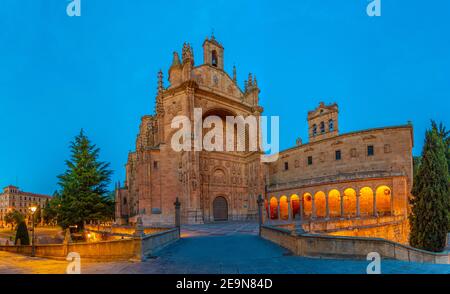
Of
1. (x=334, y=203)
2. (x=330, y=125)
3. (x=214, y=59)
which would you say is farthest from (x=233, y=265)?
(x=214, y=59)

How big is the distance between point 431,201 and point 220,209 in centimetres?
2361

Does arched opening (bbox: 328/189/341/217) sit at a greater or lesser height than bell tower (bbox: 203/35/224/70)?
lesser

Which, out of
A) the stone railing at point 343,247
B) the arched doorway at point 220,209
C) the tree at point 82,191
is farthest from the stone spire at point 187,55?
the stone railing at point 343,247

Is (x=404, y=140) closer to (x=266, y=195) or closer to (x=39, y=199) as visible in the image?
(x=266, y=195)

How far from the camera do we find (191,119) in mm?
33438

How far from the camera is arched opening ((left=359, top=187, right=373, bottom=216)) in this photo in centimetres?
3156

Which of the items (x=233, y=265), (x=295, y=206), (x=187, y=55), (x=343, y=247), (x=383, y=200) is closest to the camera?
(x=233, y=265)

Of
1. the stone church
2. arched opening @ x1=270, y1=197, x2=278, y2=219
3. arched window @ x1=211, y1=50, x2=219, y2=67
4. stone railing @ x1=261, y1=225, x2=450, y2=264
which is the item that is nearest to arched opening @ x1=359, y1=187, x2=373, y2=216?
the stone church

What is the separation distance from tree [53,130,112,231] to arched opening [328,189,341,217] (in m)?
26.9

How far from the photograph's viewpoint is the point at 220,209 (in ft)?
120

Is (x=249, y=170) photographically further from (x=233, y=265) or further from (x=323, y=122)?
(x=233, y=265)

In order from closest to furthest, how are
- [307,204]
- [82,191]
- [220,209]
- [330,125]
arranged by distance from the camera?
[82,191] → [220,209] → [307,204] → [330,125]

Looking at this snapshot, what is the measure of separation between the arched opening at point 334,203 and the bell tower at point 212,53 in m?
24.4

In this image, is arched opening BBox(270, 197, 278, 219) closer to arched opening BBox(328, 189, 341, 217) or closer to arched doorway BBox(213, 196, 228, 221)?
arched doorway BBox(213, 196, 228, 221)
